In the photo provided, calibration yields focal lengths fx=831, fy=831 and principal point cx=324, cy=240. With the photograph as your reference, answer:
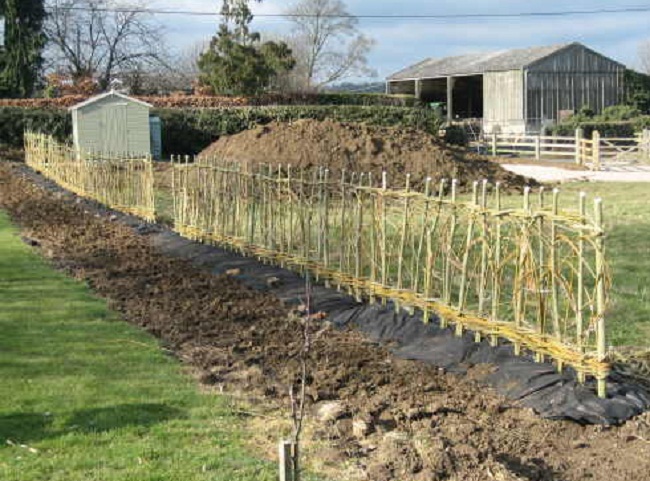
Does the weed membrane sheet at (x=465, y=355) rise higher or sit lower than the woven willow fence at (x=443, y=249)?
lower

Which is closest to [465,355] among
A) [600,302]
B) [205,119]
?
[600,302]

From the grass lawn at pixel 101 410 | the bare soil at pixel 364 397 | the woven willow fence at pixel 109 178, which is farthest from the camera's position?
the woven willow fence at pixel 109 178

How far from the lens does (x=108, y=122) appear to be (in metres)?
30.0

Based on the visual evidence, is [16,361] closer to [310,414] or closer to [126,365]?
[126,365]

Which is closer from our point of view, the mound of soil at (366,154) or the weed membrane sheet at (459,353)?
the weed membrane sheet at (459,353)

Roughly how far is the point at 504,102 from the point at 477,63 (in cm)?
437

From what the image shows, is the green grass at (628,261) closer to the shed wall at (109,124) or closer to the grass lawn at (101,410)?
the grass lawn at (101,410)

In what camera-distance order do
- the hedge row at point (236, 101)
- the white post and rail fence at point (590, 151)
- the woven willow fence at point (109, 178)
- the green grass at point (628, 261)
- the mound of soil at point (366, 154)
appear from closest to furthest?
1. the green grass at point (628, 261)
2. the woven willow fence at point (109, 178)
3. the mound of soil at point (366, 154)
4. the white post and rail fence at point (590, 151)
5. the hedge row at point (236, 101)

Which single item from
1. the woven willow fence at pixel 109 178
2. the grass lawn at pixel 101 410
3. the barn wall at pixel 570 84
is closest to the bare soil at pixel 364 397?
the grass lawn at pixel 101 410

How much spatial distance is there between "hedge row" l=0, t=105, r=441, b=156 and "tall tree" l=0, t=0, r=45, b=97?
1050cm

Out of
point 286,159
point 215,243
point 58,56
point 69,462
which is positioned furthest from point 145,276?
point 58,56

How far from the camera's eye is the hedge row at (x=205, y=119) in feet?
109

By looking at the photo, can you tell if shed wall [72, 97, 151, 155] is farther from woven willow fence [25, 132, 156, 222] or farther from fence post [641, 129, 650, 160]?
fence post [641, 129, 650, 160]

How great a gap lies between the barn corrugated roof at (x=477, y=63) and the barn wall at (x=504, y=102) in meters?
0.51
